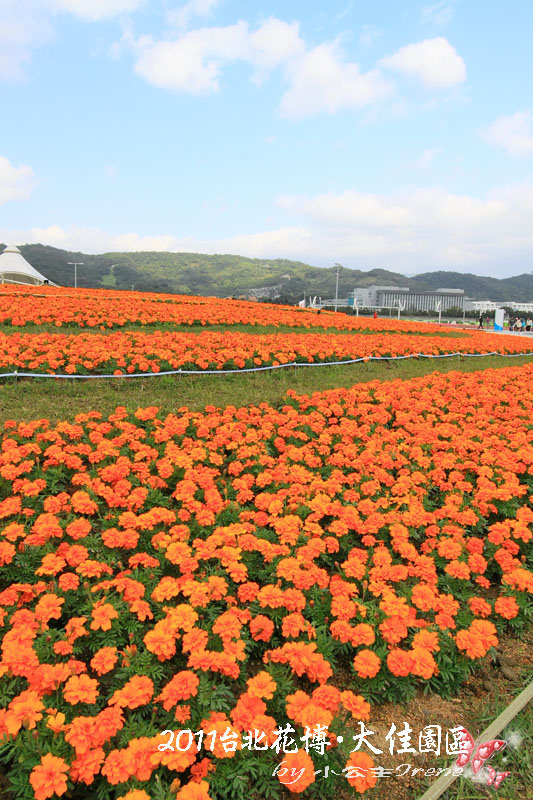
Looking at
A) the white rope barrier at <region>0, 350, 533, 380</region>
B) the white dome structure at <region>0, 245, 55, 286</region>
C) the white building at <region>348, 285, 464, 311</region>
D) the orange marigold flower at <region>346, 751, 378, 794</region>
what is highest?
the white building at <region>348, 285, 464, 311</region>

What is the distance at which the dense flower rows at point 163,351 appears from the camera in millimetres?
8727

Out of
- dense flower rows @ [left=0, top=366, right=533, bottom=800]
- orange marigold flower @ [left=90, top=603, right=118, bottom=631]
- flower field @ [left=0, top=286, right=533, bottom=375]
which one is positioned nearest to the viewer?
dense flower rows @ [left=0, top=366, right=533, bottom=800]

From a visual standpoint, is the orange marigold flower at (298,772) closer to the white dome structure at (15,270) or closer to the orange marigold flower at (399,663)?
the orange marigold flower at (399,663)

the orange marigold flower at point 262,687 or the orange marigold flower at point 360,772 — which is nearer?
the orange marigold flower at point 360,772

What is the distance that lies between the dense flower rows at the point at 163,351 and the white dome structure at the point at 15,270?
1090 inches

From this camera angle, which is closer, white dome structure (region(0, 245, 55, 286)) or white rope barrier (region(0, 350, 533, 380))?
white rope barrier (region(0, 350, 533, 380))

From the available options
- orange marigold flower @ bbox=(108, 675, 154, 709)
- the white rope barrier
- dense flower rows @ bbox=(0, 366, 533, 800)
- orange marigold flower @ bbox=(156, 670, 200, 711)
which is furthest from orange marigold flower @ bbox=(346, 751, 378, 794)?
the white rope barrier

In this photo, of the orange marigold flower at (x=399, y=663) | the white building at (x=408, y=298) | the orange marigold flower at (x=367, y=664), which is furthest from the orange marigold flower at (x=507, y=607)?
the white building at (x=408, y=298)

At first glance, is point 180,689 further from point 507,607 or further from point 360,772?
point 507,607

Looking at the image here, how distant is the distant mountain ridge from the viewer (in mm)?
105062

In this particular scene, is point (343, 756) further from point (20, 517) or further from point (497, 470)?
point (497, 470)

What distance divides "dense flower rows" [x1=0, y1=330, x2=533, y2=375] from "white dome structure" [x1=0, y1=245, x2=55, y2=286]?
90.8 feet

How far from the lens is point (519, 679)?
3203 millimetres

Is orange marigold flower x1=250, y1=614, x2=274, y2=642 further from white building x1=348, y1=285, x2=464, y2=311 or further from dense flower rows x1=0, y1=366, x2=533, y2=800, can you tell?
white building x1=348, y1=285, x2=464, y2=311
